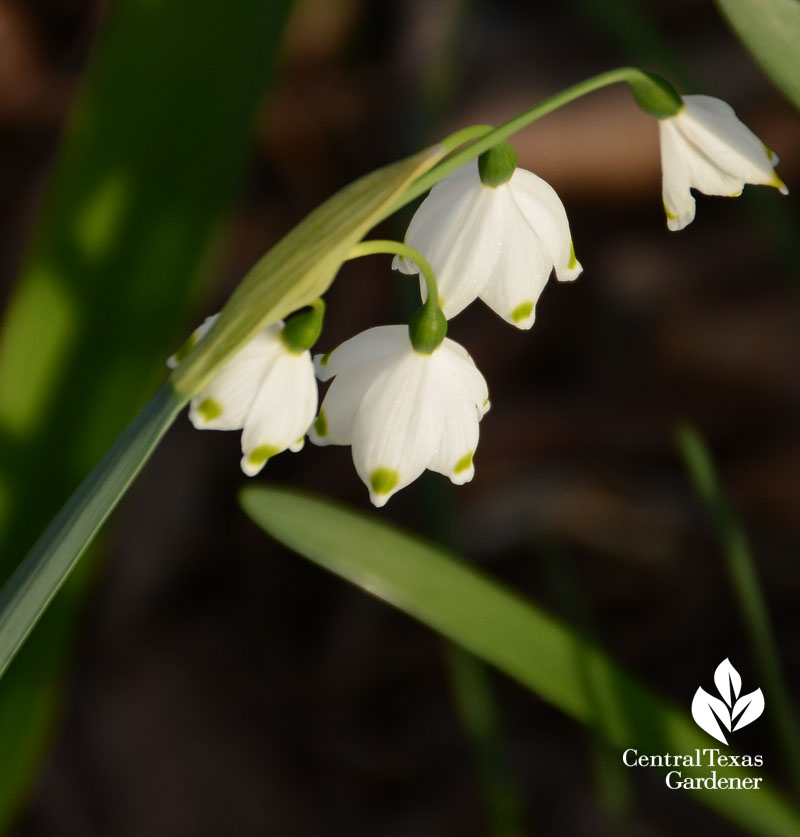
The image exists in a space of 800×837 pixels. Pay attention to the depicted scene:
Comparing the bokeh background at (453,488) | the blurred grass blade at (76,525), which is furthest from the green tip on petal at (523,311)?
the bokeh background at (453,488)

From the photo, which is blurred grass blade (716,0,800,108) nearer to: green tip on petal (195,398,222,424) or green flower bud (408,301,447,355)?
green flower bud (408,301,447,355)

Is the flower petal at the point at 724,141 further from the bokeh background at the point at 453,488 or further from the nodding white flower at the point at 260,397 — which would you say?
the bokeh background at the point at 453,488

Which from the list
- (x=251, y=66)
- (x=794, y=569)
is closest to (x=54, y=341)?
(x=251, y=66)

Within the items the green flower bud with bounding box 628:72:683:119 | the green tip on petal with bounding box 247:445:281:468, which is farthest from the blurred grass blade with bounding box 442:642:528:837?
the green flower bud with bounding box 628:72:683:119

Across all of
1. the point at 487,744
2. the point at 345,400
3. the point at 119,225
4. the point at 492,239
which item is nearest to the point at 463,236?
the point at 492,239

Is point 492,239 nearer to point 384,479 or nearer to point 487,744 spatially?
point 384,479

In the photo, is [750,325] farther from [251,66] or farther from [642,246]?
[251,66]

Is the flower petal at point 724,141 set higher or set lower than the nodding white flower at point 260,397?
higher

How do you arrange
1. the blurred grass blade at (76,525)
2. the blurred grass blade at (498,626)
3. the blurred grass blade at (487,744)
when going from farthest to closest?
the blurred grass blade at (487,744), the blurred grass blade at (498,626), the blurred grass blade at (76,525)
